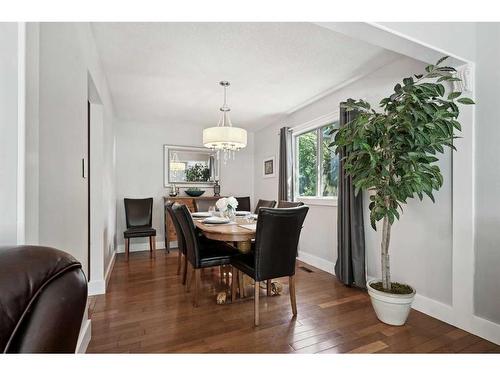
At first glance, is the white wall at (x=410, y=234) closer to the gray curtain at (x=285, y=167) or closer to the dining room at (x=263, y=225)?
the dining room at (x=263, y=225)

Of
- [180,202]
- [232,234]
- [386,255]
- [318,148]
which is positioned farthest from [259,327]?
[180,202]

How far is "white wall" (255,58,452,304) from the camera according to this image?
2158 millimetres

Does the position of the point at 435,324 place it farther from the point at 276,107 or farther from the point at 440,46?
the point at 276,107

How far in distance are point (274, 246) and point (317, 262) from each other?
1.84 meters

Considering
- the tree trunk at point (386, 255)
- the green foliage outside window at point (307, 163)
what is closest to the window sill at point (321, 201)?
the green foliage outside window at point (307, 163)

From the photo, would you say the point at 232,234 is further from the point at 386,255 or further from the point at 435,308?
the point at 435,308

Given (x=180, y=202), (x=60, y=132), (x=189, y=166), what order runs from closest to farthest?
(x=60, y=132), (x=180, y=202), (x=189, y=166)

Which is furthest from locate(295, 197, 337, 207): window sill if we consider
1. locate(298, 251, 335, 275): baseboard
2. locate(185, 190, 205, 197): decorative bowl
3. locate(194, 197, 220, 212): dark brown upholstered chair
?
locate(185, 190, 205, 197): decorative bowl

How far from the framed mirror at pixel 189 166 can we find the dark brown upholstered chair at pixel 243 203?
0.65 m

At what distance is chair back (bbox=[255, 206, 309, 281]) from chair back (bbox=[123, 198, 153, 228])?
2921 mm

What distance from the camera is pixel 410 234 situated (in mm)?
2436

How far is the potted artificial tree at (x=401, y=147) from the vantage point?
1.80 m
